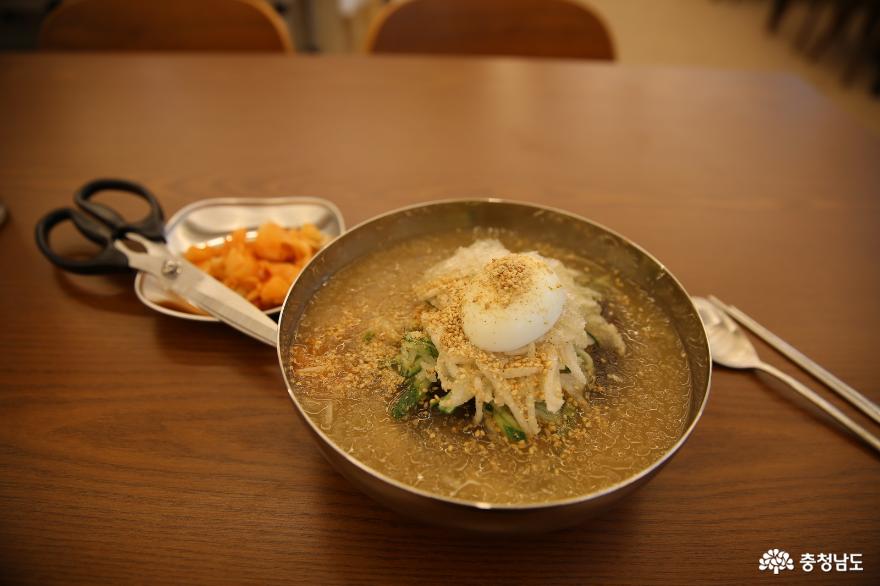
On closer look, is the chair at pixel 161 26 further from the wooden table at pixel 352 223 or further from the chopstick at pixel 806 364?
the chopstick at pixel 806 364

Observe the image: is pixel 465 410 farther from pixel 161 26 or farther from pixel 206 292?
pixel 161 26

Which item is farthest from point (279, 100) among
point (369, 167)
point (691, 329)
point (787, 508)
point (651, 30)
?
point (651, 30)

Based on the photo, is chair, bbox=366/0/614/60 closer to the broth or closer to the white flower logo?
the broth

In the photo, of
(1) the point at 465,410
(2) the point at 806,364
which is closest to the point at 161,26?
(1) the point at 465,410

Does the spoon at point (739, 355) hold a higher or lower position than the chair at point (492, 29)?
lower

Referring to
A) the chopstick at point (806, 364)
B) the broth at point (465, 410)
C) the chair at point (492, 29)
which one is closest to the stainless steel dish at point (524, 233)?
the broth at point (465, 410)

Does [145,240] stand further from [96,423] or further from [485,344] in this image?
[485,344]

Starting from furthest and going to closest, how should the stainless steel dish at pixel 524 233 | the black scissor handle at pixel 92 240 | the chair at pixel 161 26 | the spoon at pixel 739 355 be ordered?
1. the chair at pixel 161 26
2. the black scissor handle at pixel 92 240
3. the spoon at pixel 739 355
4. the stainless steel dish at pixel 524 233
